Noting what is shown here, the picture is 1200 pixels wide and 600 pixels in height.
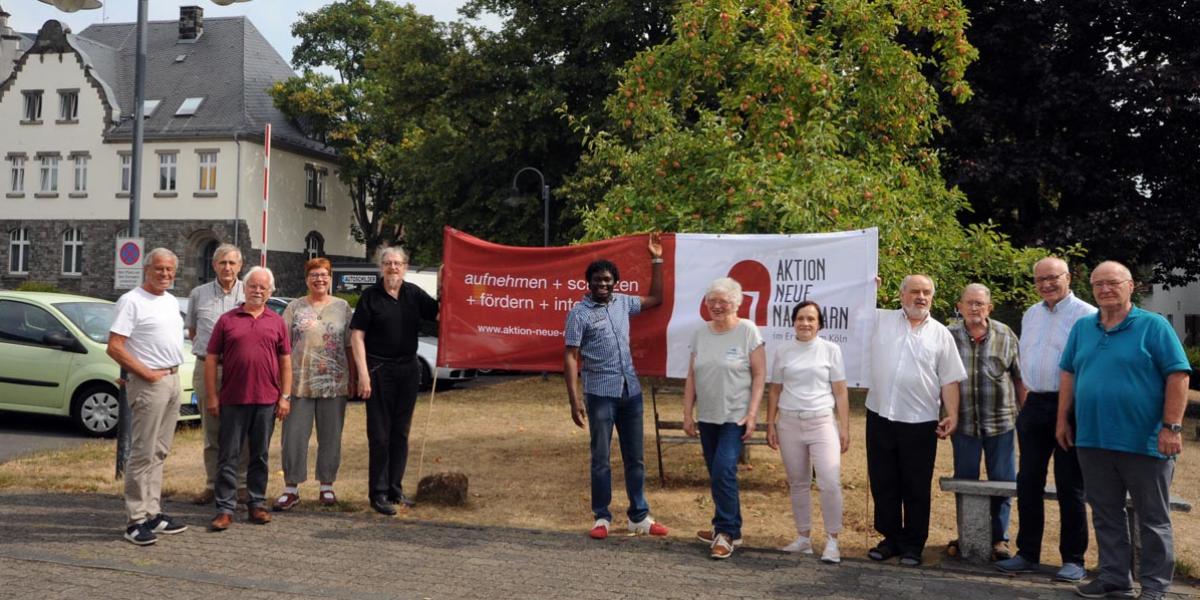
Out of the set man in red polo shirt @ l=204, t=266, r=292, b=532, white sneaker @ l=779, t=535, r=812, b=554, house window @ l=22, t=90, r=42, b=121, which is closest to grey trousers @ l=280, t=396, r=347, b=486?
man in red polo shirt @ l=204, t=266, r=292, b=532

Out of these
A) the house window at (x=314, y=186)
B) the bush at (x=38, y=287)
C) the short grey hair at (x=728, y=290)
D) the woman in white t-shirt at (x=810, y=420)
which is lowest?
the woman in white t-shirt at (x=810, y=420)

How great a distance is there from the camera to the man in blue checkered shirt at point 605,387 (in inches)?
278

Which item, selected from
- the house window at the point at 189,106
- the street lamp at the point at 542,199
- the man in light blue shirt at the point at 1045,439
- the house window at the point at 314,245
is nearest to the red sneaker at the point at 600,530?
the man in light blue shirt at the point at 1045,439

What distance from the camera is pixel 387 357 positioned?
775cm

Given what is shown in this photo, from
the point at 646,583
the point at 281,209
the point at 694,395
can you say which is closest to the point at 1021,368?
the point at 694,395

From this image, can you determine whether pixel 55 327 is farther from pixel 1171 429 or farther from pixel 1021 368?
pixel 1171 429

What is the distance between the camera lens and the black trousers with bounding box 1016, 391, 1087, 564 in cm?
628

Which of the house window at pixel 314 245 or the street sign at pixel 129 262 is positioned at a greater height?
the house window at pixel 314 245

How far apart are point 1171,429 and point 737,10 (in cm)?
686

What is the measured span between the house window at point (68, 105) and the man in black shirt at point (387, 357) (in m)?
44.3

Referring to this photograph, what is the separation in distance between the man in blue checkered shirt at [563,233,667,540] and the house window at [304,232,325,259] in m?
42.7

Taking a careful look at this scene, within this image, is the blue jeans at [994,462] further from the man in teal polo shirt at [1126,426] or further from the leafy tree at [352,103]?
the leafy tree at [352,103]

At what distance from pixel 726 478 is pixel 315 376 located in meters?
3.10

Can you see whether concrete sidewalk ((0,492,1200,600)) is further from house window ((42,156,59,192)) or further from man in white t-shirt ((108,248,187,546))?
house window ((42,156,59,192))
